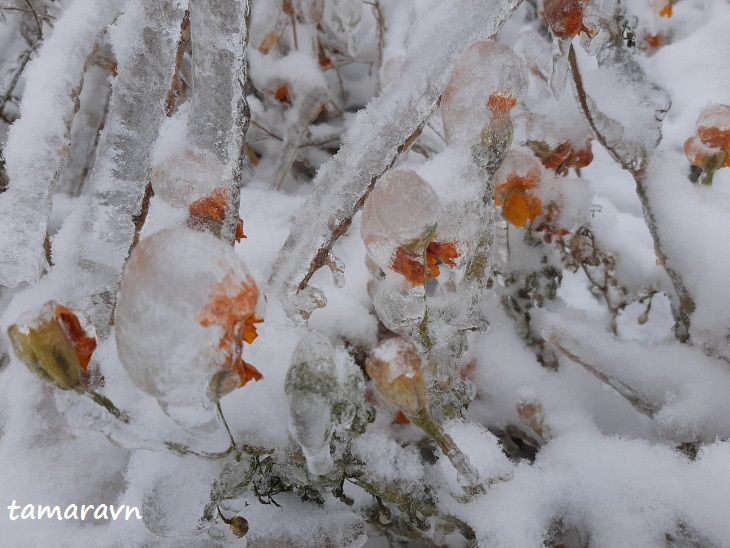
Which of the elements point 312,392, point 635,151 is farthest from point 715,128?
point 312,392

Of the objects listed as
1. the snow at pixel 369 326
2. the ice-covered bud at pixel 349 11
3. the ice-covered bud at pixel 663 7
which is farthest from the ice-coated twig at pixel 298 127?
the ice-covered bud at pixel 663 7

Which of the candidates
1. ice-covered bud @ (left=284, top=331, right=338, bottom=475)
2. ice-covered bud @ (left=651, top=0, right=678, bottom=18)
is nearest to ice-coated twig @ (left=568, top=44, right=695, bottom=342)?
ice-covered bud @ (left=284, top=331, right=338, bottom=475)

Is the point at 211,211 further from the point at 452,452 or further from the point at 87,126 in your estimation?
the point at 87,126

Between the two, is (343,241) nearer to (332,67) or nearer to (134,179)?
(134,179)

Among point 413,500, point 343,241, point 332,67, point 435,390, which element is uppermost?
point 332,67

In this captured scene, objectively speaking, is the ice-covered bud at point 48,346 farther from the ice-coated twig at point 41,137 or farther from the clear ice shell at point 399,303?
the ice-coated twig at point 41,137

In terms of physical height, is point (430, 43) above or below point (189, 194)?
above

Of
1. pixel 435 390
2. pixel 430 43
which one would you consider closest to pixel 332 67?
pixel 430 43

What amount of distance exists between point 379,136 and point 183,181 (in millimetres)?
256

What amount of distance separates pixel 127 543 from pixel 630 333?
1.19 metres

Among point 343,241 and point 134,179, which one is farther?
point 343,241

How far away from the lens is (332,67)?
1.49m

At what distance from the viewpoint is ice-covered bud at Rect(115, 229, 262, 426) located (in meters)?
0.33

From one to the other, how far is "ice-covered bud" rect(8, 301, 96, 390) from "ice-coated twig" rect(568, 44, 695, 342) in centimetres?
64
